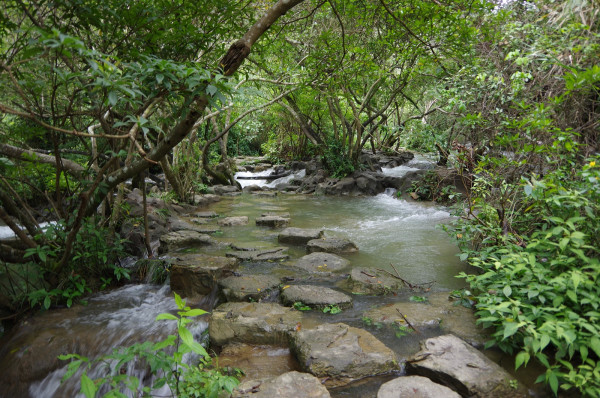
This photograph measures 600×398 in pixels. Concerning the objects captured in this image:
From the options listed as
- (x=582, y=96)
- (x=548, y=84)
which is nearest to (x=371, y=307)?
(x=582, y=96)

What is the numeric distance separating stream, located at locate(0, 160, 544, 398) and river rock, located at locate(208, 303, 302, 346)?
255 mm

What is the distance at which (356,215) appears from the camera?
922cm

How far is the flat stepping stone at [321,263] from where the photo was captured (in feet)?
15.9

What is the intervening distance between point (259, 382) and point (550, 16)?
595 centimetres

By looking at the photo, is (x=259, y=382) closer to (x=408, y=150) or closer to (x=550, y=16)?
(x=550, y=16)

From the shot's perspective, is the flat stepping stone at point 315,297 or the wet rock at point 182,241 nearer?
the flat stepping stone at point 315,297

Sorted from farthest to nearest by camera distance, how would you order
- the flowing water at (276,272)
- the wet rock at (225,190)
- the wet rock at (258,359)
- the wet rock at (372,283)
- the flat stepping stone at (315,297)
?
the wet rock at (225,190) < the wet rock at (372,283) < the flat stepping stone at (315,297) < the flowing water at (276,272) < the wet rock at (258,359)

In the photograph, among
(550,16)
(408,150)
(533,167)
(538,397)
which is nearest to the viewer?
(538,397)

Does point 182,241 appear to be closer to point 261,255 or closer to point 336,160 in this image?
point 261,255

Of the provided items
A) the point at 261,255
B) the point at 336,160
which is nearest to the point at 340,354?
the point at 261,255

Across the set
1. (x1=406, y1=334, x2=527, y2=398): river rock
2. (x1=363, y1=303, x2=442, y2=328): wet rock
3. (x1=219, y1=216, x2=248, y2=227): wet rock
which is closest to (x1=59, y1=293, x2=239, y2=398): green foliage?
(x1=406, y1=334, x2=527, y2=398): river rock

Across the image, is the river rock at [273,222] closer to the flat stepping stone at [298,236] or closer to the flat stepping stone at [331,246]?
the flat stepping stone at [298,236]

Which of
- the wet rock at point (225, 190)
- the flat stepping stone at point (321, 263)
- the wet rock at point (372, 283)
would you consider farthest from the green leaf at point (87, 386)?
the wet rock at point (225, 190)

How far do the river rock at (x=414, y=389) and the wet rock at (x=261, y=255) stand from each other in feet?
9.98
